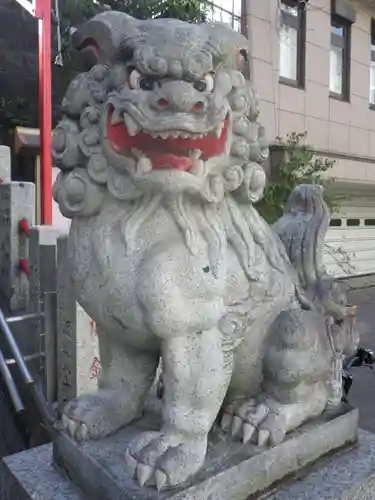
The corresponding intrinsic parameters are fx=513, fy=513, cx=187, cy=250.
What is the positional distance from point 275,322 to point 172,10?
10.3ft

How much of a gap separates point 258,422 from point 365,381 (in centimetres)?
287

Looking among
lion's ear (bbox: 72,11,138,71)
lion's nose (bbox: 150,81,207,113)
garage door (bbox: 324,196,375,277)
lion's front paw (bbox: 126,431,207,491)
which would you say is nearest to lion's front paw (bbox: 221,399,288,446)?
lion's front paw (bbox: 126,431,207,491)

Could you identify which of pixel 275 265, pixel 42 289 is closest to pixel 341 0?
pixel 42 289

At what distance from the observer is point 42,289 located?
2.68 m

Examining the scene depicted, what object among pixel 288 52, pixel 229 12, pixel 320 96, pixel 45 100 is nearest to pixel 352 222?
pixel 320 96

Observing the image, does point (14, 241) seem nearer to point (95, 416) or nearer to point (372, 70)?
point (95, 416)

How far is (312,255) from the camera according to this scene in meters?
1.38

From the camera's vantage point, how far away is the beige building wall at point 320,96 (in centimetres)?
567

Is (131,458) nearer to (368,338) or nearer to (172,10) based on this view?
(172,10)

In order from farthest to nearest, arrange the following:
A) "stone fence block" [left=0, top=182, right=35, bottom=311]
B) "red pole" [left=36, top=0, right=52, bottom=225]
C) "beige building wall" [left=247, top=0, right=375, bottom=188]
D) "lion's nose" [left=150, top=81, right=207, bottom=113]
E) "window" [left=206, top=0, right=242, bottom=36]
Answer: "beige building wall" [left=247, top=0, right=375, bottom=188], "window" [left=206, top=0, right=242, bottom=36], "red pole" [left=36, top=0, right=52, bottom=225], "stone fence block" [left=0, top=182, right=35, bottom=311], "lion's nose" [left=150, top=81, right=207, bottom=113]

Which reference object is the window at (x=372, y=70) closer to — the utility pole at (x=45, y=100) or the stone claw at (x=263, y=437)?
the utility pole at (x=45, y=100)

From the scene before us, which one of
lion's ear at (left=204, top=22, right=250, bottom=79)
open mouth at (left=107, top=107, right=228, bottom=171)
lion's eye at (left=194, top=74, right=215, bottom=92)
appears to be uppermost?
lion's ear at (left=204, top=22, right=250, bottom=79)

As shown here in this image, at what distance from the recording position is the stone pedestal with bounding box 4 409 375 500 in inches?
44.1

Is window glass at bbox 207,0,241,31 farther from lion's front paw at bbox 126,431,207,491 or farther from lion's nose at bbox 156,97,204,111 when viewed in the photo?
lion's front paw at bbox 126,431,207,491
